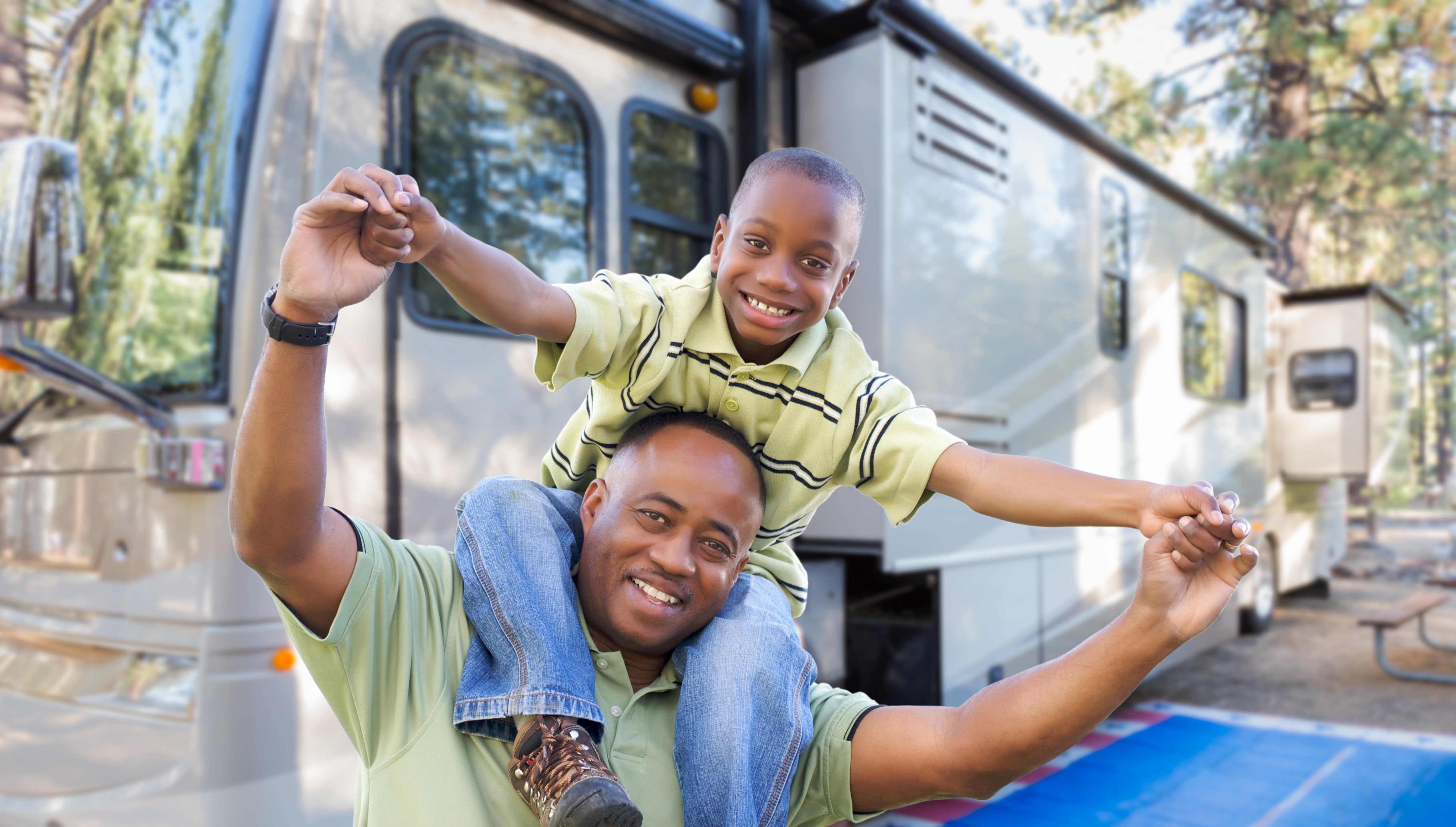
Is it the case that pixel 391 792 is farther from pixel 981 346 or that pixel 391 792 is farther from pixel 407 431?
pixel 981 346

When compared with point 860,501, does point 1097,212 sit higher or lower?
higher

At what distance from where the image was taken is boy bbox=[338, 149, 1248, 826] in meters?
1.30

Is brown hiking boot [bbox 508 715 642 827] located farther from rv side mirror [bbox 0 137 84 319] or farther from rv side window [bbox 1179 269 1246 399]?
rv side window [bbox 1179 269 1246 399]

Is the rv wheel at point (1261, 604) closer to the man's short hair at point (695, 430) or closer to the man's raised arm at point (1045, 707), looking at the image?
the man's raised arm at point (1045, 707)

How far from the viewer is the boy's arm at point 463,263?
1.12 metres

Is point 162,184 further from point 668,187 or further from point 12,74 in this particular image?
point 12,74

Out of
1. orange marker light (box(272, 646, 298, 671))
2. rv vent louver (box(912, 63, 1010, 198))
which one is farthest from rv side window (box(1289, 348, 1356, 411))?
orange marker light (box(272, 646, 298, 671))

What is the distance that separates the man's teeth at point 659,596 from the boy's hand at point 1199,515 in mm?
683

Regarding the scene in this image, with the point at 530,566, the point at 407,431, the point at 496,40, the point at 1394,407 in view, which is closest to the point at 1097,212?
the point at 496,40

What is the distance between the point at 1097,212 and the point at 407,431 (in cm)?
387

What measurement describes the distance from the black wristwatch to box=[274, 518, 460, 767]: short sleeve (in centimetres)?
40

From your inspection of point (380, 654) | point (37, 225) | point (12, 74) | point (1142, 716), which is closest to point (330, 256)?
point (380, 654)

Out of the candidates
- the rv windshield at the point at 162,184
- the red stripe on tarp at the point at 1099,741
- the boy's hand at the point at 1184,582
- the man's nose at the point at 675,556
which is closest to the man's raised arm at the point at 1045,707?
the boy's hand at the point at 1184,582

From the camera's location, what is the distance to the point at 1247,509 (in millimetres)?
7289
